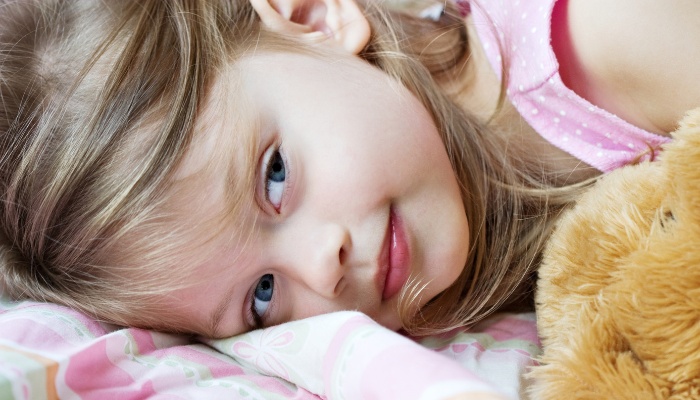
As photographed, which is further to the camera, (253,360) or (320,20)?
(320,20)

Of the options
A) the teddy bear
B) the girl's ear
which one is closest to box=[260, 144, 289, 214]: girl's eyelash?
the girl's ear

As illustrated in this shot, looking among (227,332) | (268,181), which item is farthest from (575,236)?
(227,332)

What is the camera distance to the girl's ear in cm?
107

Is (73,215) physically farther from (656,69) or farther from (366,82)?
(656,69)

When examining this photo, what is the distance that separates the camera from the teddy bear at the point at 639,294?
1.74 ft

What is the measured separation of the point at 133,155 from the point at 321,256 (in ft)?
0.91

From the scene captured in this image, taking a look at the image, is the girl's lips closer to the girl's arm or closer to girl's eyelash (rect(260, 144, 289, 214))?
girl's eyelash (rect(260, 144, 289, 214))

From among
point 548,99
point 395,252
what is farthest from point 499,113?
point 395,252

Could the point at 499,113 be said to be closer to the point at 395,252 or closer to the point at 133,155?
the point at 395,252

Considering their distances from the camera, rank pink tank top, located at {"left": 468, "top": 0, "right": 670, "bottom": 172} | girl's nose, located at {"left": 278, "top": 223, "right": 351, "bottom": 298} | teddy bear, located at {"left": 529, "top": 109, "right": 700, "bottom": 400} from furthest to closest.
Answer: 1. pink tank top, located at {"left": 468, "top": 0, "right": 670, "bottom": 172}
2. girl's nose, located at {"left": 278, "top": 223, "right": 351, "bottom": 298}
3. teddy bear, located at {"left": 529, "top": 109, "right": 700, "bottom": 400}

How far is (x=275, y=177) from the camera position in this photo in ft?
2.96

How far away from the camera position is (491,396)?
49 centimetres

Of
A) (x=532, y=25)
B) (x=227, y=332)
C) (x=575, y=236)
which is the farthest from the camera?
(x=532, y=25)

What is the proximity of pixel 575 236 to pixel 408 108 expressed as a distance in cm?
33
